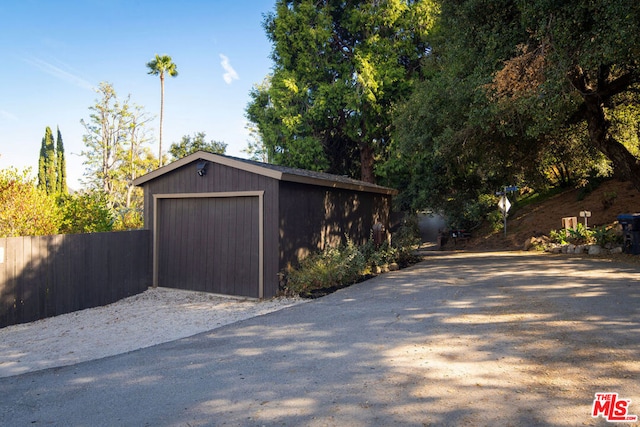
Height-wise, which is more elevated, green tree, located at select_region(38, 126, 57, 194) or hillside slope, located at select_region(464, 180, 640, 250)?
green tree, located at select_region(38, 126, 57, 194)

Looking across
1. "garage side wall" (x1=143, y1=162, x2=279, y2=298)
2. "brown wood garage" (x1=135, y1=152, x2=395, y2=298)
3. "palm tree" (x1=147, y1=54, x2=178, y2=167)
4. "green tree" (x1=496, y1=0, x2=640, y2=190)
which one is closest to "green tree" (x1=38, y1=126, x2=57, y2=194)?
"palm tree" (x1=147, y1=54, x2=178, y2=167)

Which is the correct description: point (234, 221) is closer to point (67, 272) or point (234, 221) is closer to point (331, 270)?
point (331, 270)

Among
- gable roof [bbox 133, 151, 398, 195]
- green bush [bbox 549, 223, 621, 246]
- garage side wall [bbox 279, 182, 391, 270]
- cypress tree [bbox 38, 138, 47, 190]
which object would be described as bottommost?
green bush [bbox 549, 223, 621, 246]

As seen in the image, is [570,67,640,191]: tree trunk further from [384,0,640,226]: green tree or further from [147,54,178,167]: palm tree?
[147,54,178,167]: palm tree

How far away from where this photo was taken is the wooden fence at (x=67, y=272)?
247 inches

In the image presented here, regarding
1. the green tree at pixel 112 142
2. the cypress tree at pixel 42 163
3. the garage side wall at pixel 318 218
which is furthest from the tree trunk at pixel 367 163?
the cypress tree at pixel 42 163

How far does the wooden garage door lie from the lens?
8.08 meters

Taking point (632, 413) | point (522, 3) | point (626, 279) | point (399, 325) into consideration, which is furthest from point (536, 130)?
point (632, 413)

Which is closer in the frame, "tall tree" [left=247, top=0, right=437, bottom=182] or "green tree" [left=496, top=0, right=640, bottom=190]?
"green tree" [left=496, top=0, right=640, bottom=190]

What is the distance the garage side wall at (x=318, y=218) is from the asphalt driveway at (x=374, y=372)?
221 centimetres

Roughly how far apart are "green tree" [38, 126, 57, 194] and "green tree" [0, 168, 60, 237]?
84.4 feet

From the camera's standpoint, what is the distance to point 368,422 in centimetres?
267

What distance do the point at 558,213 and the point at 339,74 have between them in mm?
12613

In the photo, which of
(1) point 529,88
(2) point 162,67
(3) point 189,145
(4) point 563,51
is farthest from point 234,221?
(3) point 189,145
